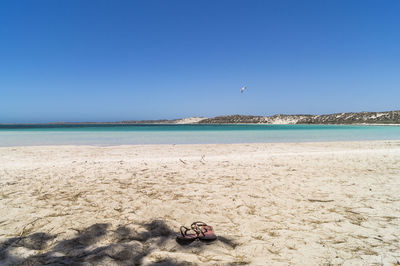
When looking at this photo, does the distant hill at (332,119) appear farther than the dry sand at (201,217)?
Yes

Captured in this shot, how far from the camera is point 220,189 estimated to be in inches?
191

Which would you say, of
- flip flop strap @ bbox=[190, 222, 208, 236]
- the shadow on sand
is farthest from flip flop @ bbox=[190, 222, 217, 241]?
the shadow on sand

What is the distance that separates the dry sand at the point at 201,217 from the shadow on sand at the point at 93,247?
0.5 inches

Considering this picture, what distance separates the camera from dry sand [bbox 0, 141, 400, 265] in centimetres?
244

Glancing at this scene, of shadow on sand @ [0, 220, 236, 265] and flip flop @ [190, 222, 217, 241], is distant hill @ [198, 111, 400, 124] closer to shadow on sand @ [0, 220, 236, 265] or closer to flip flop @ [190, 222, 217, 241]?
flip flop @ [190, 222, 217, 241]

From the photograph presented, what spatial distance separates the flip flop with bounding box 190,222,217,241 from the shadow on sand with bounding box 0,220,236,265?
0.11m

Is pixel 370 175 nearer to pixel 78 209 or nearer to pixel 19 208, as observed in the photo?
pixel 78 209

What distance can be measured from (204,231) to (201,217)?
55 centimetres

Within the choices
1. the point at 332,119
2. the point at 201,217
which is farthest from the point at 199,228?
the point at 332,119

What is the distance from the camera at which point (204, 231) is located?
9.66ft

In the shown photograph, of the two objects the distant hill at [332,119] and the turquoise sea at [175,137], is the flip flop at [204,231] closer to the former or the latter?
the turquoise sea at [175,137]

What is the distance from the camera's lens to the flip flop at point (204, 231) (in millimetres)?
2752

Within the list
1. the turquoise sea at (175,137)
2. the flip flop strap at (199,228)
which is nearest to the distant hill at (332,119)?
the turquoise sea at (175,137)

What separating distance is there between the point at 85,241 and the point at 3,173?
5540 millimetres
